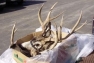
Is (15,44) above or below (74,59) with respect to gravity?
above

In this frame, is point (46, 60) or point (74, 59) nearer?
point (46, 60)

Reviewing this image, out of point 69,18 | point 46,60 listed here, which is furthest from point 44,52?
point 69,18

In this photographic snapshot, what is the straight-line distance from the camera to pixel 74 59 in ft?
13.1

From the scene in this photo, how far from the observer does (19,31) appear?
7629 millimetres

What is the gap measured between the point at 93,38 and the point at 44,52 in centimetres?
151

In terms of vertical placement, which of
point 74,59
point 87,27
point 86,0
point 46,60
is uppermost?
point 46,60

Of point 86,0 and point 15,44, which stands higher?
point 15,44

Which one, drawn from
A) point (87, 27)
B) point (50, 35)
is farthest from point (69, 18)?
point (50, 35)

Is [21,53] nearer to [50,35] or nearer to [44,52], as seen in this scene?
[44,52]

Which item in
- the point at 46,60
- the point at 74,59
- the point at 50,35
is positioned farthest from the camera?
the point at 74,59

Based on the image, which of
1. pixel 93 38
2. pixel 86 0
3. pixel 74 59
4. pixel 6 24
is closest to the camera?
pixel 74 59

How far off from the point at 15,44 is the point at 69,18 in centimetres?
634

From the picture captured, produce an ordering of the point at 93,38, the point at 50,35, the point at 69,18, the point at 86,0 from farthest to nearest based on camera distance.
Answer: the point at 86,0, the point at 69,18, the point at 93,38, the point at 50,35

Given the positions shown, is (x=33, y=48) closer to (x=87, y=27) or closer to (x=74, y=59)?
(x=74, y=59)
